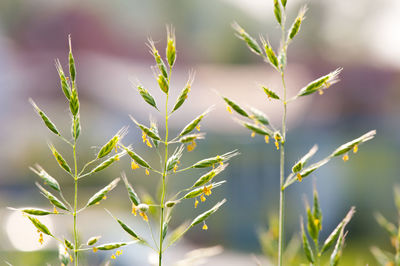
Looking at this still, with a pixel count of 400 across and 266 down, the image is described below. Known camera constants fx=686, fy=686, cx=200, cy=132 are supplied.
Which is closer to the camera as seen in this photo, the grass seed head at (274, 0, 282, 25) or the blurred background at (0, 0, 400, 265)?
the grass seed head at (274, 0, 282, 25)

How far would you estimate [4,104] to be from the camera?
33094 millimetres

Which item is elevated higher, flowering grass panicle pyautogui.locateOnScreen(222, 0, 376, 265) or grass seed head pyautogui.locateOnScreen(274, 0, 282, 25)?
grass seed head pyautogui.locateOnScreen(274, 0, 282, 25)

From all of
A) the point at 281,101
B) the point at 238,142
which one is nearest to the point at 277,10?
the point at 281,101

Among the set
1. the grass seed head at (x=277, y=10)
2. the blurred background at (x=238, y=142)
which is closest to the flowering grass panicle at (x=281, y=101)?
the grass seed head at (x=277, y=10)

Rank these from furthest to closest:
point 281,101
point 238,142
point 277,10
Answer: point 238,142 → point 277,10 → point 281,101

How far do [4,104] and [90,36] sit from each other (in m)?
9.49

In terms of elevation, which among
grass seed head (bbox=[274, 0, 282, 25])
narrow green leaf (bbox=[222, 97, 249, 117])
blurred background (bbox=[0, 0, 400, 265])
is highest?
blurred background (bbox=[0, 0, 400, 265])

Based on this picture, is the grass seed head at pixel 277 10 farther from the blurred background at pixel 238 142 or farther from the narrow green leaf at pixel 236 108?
the blurred background at pixel 238 142

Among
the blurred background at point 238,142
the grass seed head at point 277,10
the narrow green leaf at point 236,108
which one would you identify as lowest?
the narrow green leaf at point 236,108

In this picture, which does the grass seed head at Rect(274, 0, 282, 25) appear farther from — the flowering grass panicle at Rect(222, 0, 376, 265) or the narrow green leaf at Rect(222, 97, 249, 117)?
the narrow green leaf at Rect(222, 97, 249, 117)

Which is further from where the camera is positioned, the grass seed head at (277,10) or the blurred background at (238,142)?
the blurred background at (238,142)

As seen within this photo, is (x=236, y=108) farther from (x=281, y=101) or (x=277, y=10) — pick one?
(x=277, y=10)

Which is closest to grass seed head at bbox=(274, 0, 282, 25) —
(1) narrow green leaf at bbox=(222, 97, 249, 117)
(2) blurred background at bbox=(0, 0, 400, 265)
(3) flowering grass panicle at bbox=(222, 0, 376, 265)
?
(3) flowering grass panicle at bbox=(222, 0, 376, 265)

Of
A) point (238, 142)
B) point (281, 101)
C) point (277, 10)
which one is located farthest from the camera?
point (238, 142)
